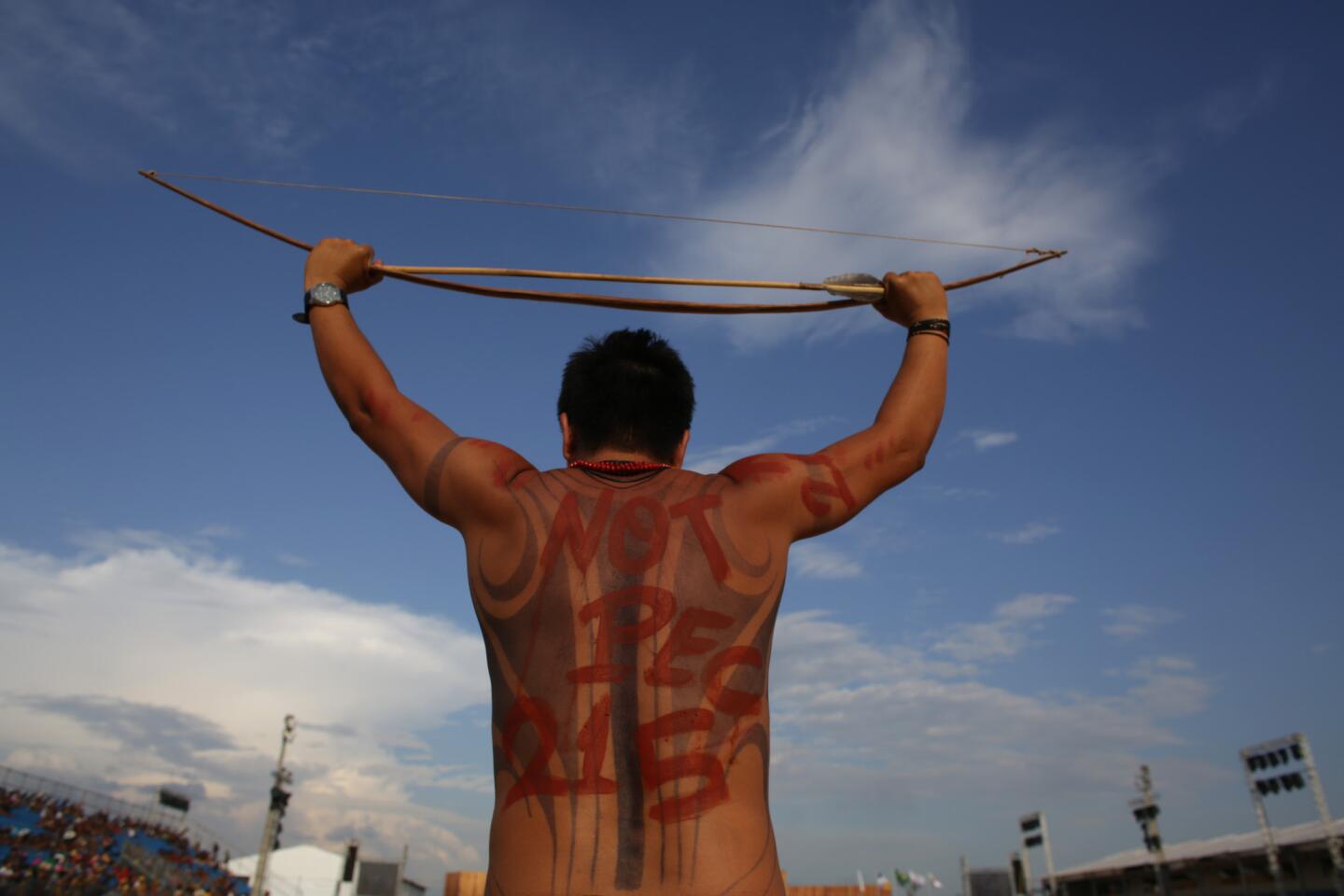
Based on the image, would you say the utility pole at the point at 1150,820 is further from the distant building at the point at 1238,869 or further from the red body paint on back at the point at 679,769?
the red body paint on back at the point at 679,769

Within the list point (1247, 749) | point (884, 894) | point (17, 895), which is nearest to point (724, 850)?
point (17, 895)

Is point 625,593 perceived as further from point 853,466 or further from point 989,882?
point 989,882

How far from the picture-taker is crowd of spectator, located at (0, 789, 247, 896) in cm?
2541

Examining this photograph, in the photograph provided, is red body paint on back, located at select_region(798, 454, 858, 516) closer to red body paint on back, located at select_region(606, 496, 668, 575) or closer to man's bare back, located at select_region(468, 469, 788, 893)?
man's bare back, located at select_region(468, 469, 788, 893)

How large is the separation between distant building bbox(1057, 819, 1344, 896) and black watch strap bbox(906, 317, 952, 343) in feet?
127

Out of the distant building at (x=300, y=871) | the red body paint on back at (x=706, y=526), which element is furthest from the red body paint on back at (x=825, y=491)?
the distant building at (x=300, y=871)

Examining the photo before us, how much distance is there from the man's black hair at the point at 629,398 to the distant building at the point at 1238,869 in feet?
129

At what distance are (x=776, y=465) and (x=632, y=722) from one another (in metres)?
0.82

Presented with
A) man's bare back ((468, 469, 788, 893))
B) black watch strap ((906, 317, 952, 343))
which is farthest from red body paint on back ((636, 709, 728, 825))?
black watch strap ((906, 317, 952, 343))

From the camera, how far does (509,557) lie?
2.47 metres

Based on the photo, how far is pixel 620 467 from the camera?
8.64 feet

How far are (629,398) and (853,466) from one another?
2.18 feet

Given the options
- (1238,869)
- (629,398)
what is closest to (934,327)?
(629,398)

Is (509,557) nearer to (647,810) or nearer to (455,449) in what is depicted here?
(455,449)
